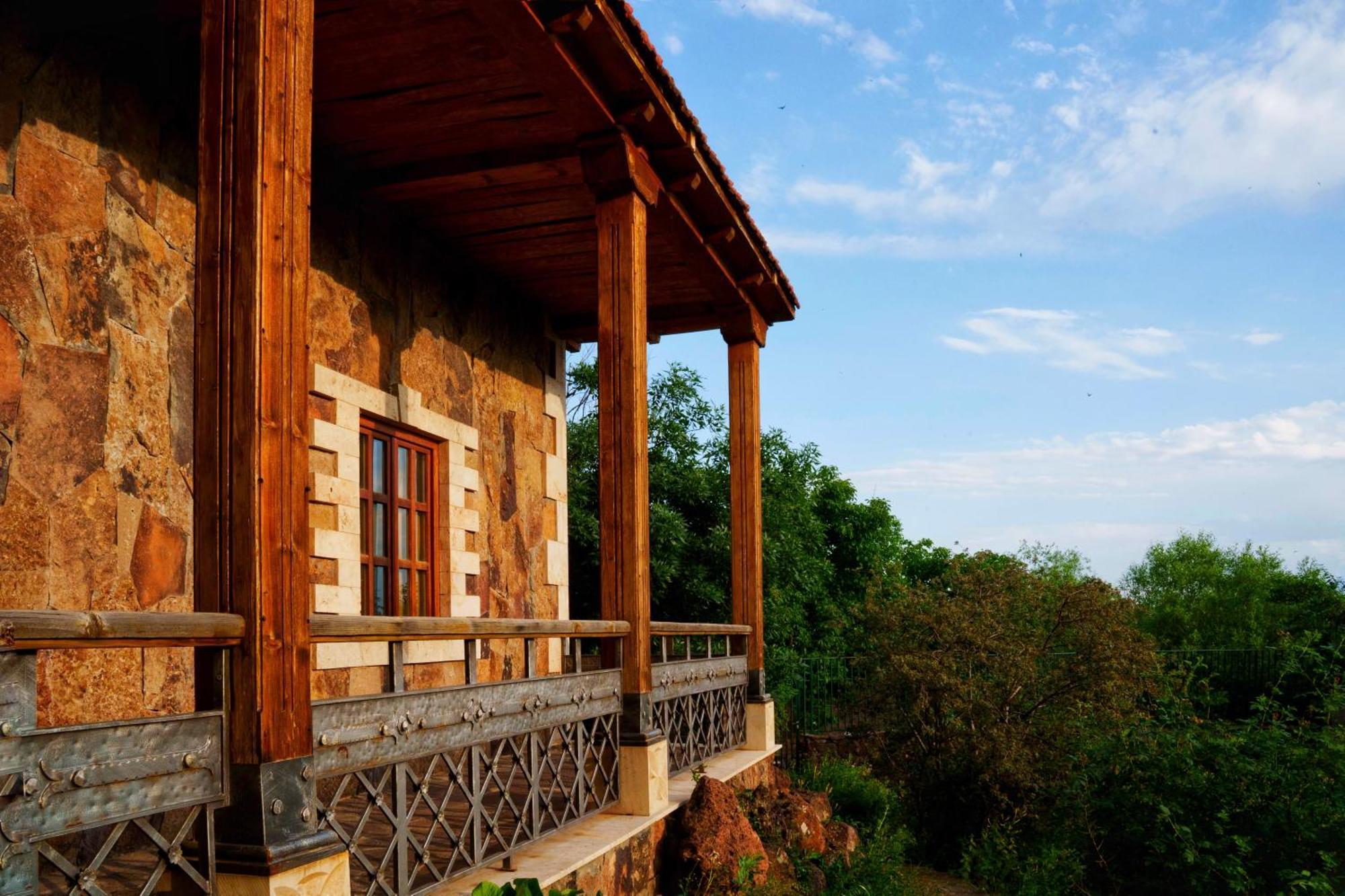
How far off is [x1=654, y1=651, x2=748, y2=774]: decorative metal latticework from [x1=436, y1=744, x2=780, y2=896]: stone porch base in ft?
1.61

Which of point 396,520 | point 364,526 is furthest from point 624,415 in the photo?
point 396,520

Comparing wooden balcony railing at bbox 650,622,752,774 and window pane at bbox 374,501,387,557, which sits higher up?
window pane at bbox 374,501,387,557

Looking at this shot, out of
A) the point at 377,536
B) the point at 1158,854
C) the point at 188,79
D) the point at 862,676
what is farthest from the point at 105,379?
the point at 862,676

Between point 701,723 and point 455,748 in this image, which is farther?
point 701,723

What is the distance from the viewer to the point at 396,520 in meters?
7.42

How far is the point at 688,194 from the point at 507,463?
9.50 ft

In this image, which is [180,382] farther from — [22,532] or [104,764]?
[104,764]

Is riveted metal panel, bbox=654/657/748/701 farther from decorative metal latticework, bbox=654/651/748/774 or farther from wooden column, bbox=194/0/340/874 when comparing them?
wooden column, bbox=194/0/340/874

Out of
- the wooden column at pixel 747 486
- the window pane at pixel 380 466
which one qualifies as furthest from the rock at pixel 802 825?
the window pane at pixel 380 466

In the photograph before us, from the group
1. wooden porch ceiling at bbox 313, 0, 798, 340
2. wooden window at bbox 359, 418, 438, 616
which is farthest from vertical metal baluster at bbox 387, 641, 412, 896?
wooden window at bbox 359, 418, 438, 616

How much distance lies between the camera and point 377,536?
285 inches

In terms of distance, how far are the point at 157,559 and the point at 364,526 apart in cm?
204

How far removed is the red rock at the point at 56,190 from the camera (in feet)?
14.6

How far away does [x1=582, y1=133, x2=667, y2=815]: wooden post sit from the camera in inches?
237
